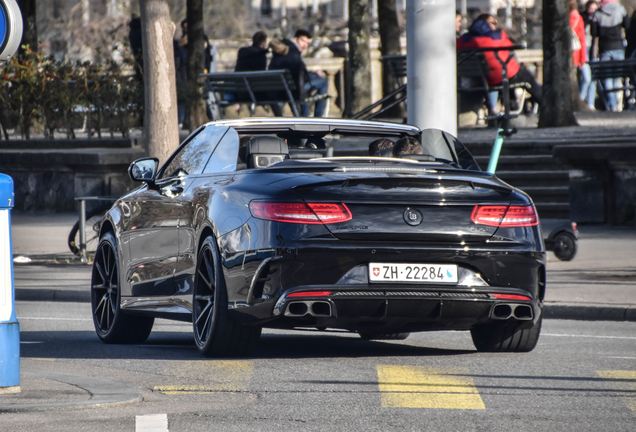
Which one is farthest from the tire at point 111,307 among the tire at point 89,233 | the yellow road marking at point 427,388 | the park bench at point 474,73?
the park bench at point 474,73

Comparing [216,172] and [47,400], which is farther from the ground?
[216,172]

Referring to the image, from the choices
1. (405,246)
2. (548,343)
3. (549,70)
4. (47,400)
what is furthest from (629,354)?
(549,70)

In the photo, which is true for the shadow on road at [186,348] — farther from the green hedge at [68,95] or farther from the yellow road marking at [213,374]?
the green hedge at [68,95]

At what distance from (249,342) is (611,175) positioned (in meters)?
9.92

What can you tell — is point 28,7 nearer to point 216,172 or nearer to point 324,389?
point 216,172

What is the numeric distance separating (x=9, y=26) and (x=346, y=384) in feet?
7.98

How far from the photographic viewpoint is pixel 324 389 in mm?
6469

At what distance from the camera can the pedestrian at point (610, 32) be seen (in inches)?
993

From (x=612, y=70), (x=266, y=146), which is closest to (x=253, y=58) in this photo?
(x=612, y=70)

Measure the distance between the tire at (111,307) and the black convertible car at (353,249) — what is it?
928 mm

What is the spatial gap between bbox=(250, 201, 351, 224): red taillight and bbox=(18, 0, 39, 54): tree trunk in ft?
61.9

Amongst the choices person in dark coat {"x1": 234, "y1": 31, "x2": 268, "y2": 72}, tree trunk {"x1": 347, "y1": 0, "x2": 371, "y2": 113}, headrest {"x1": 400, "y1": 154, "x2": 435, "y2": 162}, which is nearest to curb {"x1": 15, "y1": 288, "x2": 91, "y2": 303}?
headrest {"x1": 400, "y1": 154, "x2": 435, "y2": 162}

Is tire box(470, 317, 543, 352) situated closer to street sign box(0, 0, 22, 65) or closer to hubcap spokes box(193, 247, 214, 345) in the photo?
hubcap spokes box(193, 247, 214, 345)

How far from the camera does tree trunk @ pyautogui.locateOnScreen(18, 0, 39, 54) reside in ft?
83.5
